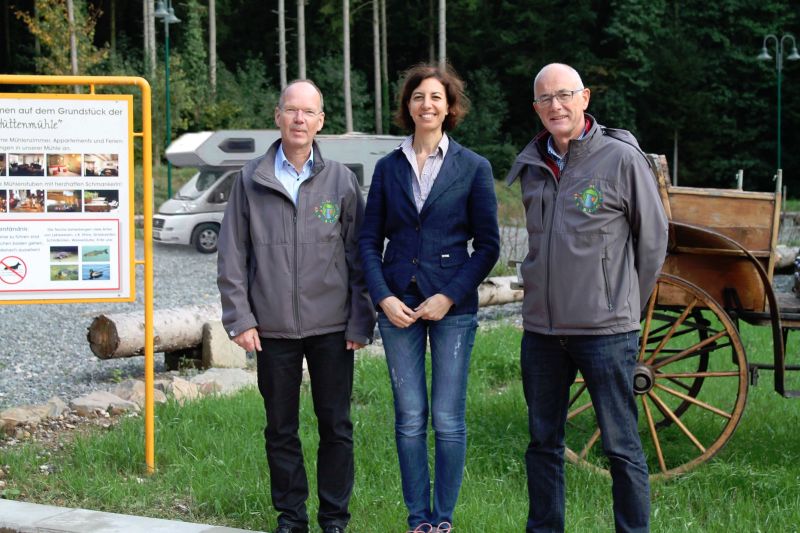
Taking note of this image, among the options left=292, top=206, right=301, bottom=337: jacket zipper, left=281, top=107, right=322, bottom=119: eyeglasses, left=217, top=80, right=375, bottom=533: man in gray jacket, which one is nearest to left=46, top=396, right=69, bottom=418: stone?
left=217, top=80, right=375, bottom=533: man in gray jacket

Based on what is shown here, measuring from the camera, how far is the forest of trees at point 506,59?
4191 centimetres

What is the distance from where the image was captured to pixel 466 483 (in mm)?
5215

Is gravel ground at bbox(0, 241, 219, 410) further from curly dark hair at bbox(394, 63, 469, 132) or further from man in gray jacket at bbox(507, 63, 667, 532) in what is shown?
man in gray jacket at bbox(507, 63, 667, 532)

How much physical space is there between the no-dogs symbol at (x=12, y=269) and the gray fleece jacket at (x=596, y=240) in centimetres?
297

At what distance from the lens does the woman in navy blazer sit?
4199 mm

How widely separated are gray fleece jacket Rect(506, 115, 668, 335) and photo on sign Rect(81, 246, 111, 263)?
264 centimetres

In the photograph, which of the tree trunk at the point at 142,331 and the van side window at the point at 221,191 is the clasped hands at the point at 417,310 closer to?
the tree trunk at the point at 142,331

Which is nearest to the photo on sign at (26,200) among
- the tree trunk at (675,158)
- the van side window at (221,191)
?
the van side window at (221,191)

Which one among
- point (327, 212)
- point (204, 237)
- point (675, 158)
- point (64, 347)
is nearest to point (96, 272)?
point (327, 212)

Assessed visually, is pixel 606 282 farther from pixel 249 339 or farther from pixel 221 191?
pixel 221 191

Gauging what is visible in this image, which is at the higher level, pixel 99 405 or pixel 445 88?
pixel 445 88

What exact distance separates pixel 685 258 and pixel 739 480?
3.83 ft

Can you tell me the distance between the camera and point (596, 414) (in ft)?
13.1

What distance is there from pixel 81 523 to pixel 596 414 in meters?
2.23
